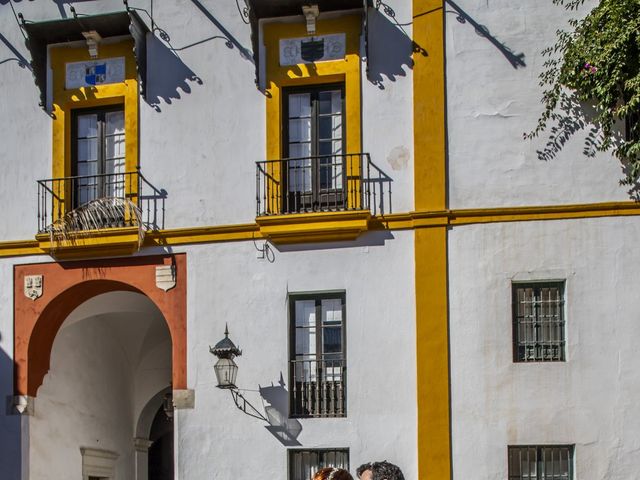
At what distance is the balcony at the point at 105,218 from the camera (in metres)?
16.8

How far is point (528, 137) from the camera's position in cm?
1571

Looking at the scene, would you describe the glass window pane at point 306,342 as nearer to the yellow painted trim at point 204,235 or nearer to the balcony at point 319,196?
the balcony at point 319,196

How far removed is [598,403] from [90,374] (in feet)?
27.1

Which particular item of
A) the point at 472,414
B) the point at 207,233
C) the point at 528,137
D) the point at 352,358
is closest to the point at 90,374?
the point at 207,233

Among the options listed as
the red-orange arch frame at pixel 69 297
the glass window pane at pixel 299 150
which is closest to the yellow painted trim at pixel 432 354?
the glass window pane at pixel 299 150

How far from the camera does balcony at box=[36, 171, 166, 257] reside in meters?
16.8

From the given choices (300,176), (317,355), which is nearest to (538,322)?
(317,355)

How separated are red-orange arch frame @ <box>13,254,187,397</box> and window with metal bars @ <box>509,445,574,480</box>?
4.59 metres

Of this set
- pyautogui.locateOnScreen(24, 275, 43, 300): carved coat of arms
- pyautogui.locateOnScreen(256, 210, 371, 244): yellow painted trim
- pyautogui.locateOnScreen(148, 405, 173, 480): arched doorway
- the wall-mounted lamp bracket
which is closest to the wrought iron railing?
the wall-mounted lamp bracket

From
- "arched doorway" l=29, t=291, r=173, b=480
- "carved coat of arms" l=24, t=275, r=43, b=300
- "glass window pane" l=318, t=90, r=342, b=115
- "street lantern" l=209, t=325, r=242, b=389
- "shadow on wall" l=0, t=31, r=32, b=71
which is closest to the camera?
"street lantern" l=209, t=325, r=242, b=389

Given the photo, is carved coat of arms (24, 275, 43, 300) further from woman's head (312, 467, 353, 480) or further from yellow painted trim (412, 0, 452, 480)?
woman's head (312, 467, 353, 480)

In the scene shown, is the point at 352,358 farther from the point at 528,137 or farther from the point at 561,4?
the point at 561,4

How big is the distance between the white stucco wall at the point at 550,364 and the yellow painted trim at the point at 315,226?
122 centimetres

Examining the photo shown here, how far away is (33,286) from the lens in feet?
56.8
